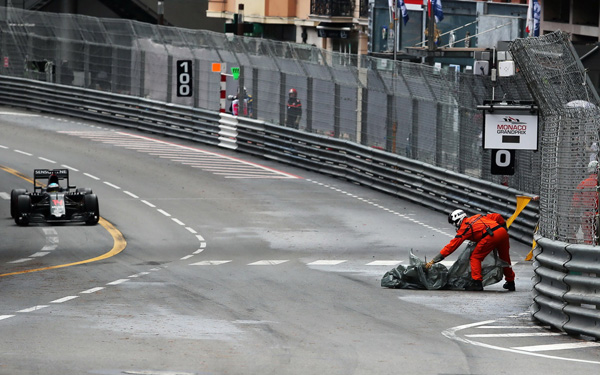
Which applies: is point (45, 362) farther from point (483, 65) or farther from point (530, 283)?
point (483, 65)

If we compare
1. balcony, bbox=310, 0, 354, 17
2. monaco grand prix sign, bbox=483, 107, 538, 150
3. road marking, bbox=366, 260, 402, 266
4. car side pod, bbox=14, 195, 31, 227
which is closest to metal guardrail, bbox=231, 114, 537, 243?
monaco grand prix sign, bbox=483, 107, 538, 150

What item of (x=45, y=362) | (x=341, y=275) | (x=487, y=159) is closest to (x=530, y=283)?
(x=341, y=275)

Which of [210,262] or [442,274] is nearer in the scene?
[442,274]

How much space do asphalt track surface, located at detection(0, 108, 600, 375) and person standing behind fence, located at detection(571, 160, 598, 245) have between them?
1.29m

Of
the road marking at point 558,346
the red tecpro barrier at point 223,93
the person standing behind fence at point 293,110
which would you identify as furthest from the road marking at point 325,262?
the red tecpro barrier at point 223,93

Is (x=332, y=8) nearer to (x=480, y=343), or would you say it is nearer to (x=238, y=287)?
(x=238, y=287)

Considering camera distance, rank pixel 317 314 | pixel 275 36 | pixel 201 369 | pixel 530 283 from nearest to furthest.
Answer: pixel 201 369 < pixel 317 314 < pixel 530 283 < pixel 275 36

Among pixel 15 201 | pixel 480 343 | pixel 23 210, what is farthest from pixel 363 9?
pixel 480 343

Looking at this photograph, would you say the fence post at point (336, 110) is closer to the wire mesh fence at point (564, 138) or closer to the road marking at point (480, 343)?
the wire mesh fence at point (564, 138)

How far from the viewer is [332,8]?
54.9m

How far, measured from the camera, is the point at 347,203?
29.8 metres

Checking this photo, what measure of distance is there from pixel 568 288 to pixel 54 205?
14148 mm

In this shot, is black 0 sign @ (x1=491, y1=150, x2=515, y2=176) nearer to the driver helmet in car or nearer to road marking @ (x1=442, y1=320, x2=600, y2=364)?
the driver helmet in car

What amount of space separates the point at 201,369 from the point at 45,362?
4.97 ft
